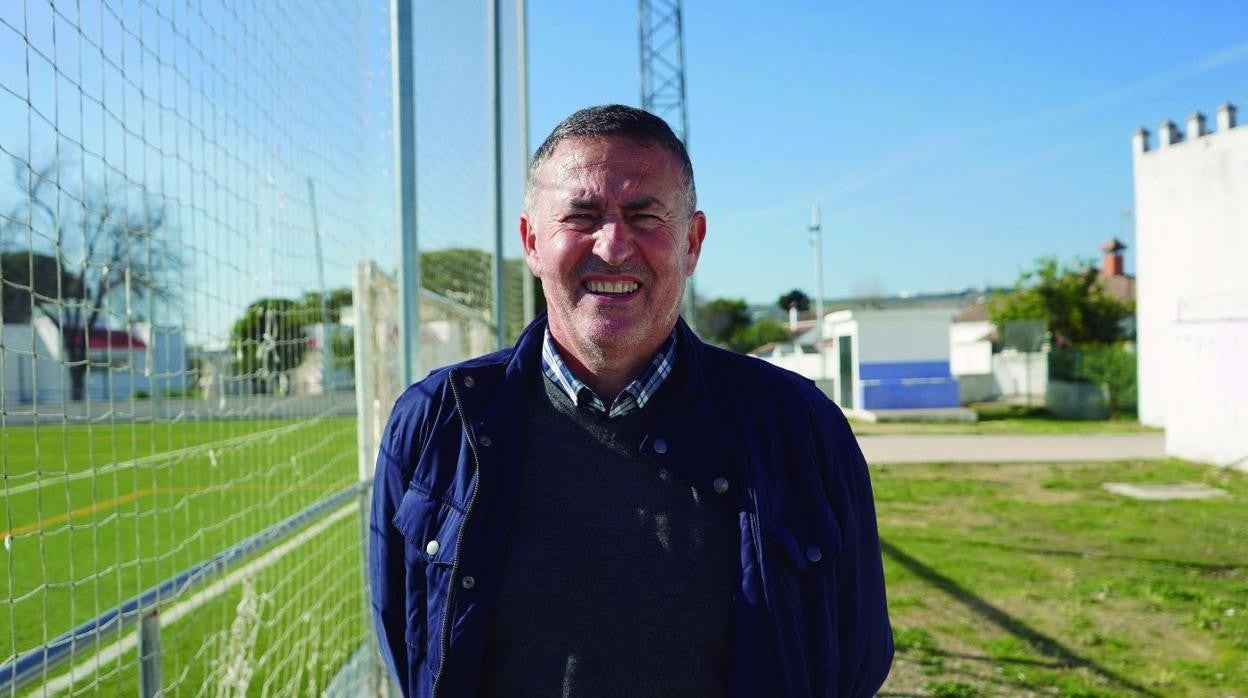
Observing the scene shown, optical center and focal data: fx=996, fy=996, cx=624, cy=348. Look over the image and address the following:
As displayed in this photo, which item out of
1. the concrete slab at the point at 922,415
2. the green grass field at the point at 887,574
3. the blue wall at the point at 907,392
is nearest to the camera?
the green grass field at the point at 887,574

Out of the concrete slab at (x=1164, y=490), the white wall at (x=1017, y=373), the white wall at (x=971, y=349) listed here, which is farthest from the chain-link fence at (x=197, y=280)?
the white wall at (x=971, y=349)

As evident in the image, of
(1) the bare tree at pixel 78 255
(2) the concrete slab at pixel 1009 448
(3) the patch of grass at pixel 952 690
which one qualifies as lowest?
(2) the concrete slab at pixel 1009 448

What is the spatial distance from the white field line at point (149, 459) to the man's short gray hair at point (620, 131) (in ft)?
3.24

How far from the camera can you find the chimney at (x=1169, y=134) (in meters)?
22.5

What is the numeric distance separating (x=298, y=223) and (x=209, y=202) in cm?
86

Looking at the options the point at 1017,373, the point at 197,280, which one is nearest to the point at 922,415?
the point at 1017,373

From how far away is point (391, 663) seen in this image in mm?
1930

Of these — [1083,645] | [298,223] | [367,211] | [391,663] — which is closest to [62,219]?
[391,663]

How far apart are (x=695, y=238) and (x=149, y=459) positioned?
1413mm

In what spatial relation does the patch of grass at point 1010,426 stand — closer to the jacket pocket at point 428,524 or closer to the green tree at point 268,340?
the green tree at point 268,340

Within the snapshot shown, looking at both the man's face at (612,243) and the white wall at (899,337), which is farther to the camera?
the white wall at (899,337)

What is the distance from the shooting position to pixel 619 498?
68.7 inches

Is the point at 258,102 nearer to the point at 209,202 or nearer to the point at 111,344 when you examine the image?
the point at 209,202

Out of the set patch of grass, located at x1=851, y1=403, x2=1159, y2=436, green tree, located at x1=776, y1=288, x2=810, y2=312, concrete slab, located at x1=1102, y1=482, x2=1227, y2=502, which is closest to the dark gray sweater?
concrete slab, located at x1=1102, y1=482, x2=1227, y2=502
